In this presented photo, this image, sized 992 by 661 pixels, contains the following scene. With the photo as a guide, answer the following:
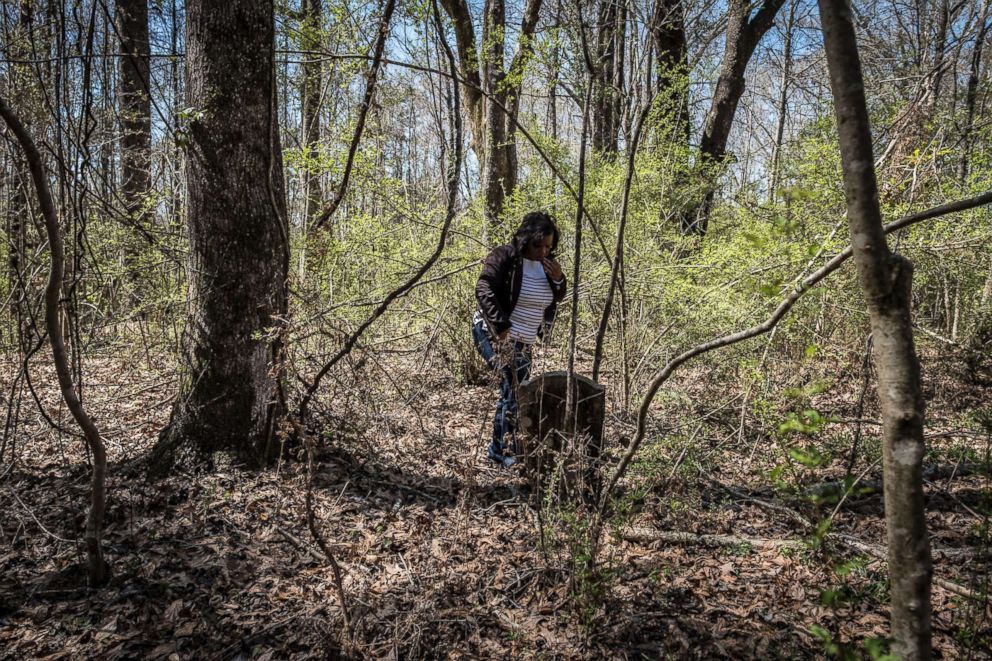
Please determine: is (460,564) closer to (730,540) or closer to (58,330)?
(730,540)

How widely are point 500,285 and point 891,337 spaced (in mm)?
2622

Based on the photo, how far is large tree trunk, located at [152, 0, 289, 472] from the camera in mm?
3150

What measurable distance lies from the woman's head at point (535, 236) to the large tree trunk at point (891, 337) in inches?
95.7

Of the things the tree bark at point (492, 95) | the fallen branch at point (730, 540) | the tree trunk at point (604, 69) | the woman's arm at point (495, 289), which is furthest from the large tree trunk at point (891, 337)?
the tree bark at point (492, 95)

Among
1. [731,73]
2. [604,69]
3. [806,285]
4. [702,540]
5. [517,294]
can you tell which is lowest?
[702,540]

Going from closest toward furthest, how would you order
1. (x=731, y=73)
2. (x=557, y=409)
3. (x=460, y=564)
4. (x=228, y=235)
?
(x=460, y=564) < (x=228, y=235) < (x=557, y=409) < (x=731, y=73)

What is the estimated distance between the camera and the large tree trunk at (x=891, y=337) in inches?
50.0

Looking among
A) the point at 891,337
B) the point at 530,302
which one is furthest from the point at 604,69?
the point at 891,337

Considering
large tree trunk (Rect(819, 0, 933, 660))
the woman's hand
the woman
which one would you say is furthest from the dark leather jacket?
large tree trunk (Rect(819, 0, 933, 660))

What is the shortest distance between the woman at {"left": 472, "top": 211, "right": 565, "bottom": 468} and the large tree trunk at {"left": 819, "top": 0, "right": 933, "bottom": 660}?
7.76ft

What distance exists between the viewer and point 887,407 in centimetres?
133

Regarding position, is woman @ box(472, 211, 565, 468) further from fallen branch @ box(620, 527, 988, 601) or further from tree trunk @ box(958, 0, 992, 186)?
tree trunk @ box(958, 0, 992, 186)

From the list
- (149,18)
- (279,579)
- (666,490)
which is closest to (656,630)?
(666,490)

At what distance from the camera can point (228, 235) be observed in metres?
3.21
